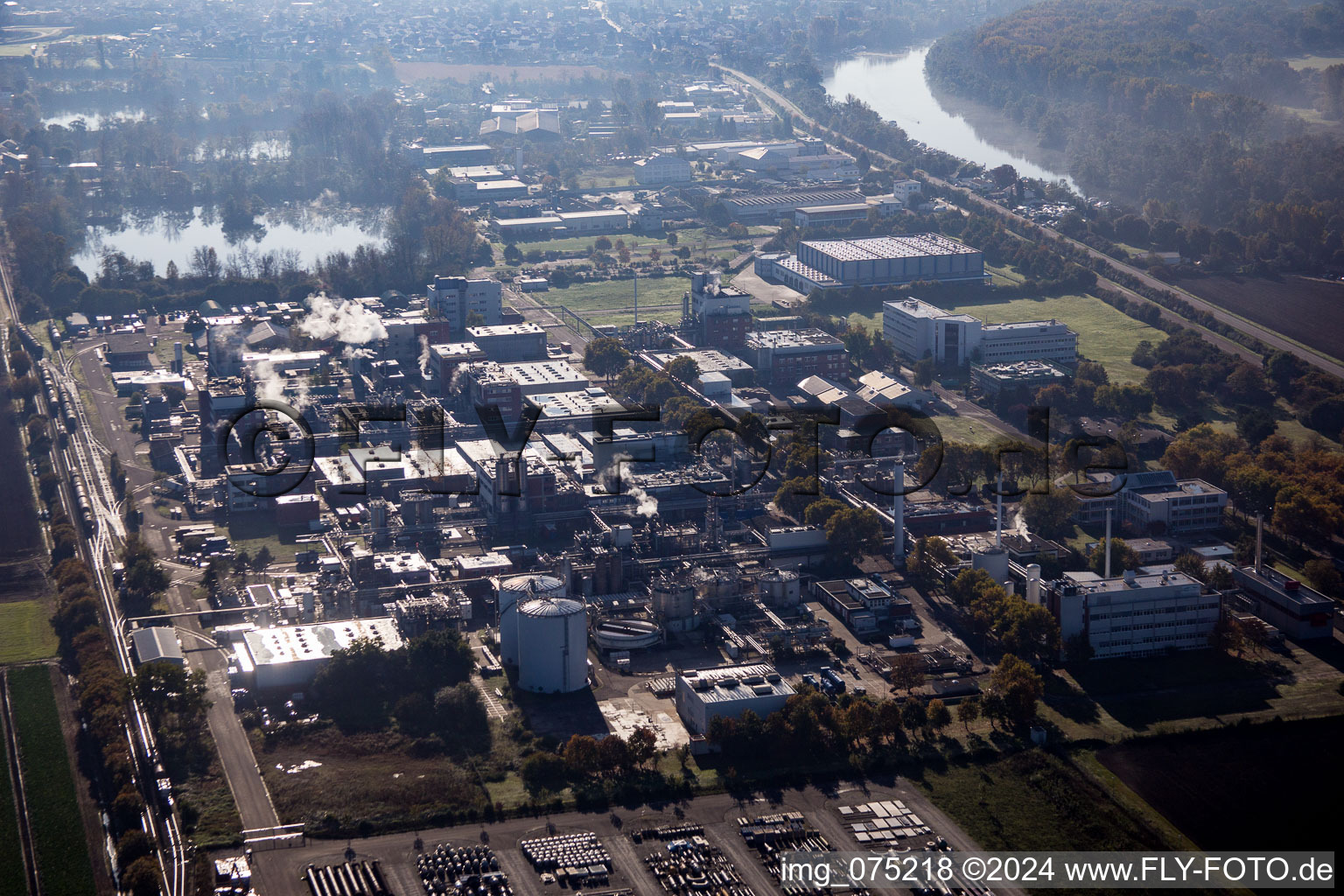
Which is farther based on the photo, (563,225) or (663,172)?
(663,172)

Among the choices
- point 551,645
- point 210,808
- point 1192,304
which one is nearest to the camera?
point 210,808

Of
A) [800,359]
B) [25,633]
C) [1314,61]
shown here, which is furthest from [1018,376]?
[1314,61]

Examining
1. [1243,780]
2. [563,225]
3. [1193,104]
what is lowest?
[1243,780]

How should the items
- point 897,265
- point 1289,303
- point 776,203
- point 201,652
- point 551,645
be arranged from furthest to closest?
point 776,203
point 897,265
point 1289,303
point 201,652
point 551,645

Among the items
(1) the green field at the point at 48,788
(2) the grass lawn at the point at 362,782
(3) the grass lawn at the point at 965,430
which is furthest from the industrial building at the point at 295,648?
(3) the grass lawn at the point at 965,430

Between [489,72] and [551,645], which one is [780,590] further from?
[489,72]

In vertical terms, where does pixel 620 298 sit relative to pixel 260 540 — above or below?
above

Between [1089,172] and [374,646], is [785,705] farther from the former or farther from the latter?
[1089,172]
